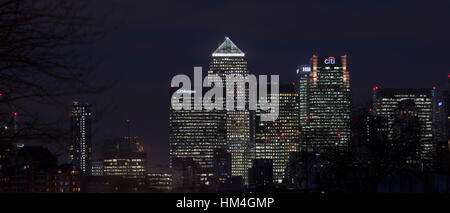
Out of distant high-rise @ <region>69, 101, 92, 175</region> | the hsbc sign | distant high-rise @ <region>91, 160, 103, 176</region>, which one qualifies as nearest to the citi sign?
the hsbc sign

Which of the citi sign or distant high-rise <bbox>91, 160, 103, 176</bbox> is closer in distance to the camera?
distant high-rise <bbox>91, 160, 103, 176</bbox>

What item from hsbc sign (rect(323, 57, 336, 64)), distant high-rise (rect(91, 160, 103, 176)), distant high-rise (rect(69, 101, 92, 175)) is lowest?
distant high-rise (rect(91, 160, 103, 176))

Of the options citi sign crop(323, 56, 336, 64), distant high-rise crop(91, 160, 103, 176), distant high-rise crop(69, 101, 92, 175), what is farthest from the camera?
citi sign crop(323, 56, 336, 64)

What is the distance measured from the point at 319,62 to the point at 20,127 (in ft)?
642

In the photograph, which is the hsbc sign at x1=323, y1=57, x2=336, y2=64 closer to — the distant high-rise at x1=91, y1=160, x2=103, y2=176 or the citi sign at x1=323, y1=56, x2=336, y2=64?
the citi sign at x1=323, y1=56, x2=336, y2=64

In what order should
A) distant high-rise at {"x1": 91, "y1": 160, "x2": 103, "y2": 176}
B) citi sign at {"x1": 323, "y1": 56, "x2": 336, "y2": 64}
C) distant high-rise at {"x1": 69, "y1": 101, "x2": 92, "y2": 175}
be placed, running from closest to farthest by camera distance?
1. distant high-rise at {"x1": 69, "y1": 101, "x2": 92, "y2": 175}
2. distant high-rise at {"x1": 91, "y1": 160, "x2": 103, "y2": 176}
3. citi sign at {"x1": 323, "y1": 56, "x2": 336, "y2": 64}

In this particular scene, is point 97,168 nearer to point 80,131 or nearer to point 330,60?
point 80,131

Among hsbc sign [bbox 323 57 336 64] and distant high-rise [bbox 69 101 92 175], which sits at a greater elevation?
hsbc sign [bbox 323 57 336 64]

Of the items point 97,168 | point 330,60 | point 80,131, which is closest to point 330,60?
point 330,60

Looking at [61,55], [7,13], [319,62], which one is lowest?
[61,55]
